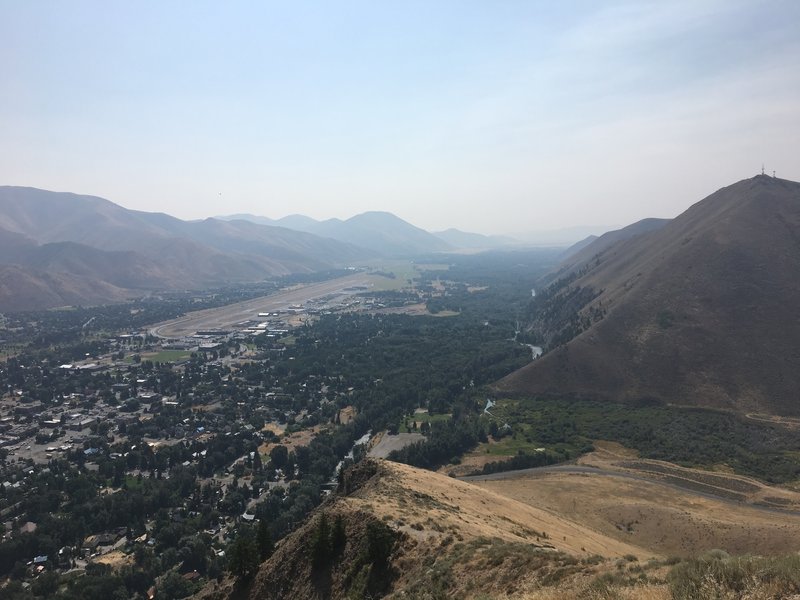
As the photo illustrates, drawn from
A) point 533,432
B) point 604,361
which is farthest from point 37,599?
point 604,361

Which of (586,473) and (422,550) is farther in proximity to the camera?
(586,473)

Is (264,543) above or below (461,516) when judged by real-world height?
below

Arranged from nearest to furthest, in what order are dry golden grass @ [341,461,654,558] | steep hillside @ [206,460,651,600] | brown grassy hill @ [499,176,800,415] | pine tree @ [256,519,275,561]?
steep hillside @ [206,460,651,600] < dry golden grass @ [341,461,654,558] < pine tree @ [256,519,275,561] < brown grassy hill @ [499,176,800,415]

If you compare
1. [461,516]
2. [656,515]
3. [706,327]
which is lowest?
[656,515]

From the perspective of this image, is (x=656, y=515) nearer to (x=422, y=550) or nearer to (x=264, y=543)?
(x=422, y=550)

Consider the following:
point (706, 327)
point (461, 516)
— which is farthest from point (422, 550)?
point (706, 327)

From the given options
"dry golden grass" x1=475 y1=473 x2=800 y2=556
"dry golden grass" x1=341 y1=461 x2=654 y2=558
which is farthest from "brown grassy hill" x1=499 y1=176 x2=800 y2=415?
"dry golden grass" x1=341 y1=461 x2=654 y2=558

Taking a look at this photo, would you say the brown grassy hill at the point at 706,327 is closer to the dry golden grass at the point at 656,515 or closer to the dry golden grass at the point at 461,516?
the dry golden grass at the point at 656,515

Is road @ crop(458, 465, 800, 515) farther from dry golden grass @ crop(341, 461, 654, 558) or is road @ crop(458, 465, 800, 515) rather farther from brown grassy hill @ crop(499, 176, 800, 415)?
brown grassy hill @ crop(499, 176, 800, 415)

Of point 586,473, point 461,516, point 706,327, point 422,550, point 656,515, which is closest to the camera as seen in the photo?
point 422,550
